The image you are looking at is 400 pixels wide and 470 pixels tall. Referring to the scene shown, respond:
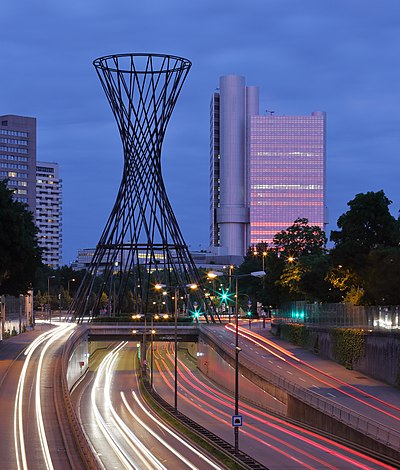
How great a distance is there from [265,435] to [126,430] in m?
8.87

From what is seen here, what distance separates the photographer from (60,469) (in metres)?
43.6

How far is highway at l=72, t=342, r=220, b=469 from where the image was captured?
49.7 m

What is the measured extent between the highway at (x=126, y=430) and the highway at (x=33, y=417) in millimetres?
2418

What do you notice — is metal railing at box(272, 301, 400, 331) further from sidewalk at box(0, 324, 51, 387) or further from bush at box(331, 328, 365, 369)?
sidewalk at box(0, 324, 51, 387)

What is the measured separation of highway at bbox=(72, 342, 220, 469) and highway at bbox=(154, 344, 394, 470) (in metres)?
3.46

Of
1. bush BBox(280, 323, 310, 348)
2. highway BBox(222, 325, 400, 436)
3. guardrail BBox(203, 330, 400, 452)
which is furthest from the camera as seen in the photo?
bush BBox(280, 323, 310, 348)

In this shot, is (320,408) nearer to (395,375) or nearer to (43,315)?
(395,375)

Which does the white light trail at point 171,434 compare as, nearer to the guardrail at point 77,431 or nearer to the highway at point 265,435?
the highway at point 265,435

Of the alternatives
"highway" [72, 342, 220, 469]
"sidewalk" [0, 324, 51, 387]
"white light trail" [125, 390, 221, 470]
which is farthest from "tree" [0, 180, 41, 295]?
"white light trail" [125, 390, 221, 470]

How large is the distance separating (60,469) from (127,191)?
3056 inches

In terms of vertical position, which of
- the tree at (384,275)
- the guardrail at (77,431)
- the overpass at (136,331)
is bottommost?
the guardrail at (77,431)

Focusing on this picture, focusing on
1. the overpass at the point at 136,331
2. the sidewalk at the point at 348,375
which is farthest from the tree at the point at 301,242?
the sidewalk at the point at 348,375

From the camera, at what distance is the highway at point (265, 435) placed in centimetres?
5003

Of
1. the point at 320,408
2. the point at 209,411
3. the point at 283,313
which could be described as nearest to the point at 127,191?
the point at 283,313
